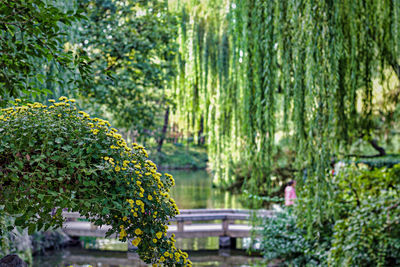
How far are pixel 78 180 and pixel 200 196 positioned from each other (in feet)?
49.5

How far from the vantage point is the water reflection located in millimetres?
14686

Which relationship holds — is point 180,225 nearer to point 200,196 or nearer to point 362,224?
point 362,224

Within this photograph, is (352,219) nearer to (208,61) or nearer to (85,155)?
(208,61)

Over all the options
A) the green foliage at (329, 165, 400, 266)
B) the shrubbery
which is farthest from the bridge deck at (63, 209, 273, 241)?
the green foliage at (329, 165, 400, 266)

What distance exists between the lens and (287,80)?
3.33m

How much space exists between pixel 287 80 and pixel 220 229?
7.59 meters

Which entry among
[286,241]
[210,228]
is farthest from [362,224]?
[210,228]

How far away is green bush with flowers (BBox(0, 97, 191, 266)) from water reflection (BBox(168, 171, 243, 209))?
1051 centimetres

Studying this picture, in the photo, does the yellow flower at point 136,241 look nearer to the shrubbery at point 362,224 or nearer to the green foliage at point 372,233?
the shrubbery at point 362,224

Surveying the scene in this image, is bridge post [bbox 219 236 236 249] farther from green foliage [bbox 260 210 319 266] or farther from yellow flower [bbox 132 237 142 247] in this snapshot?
yellow flower [bbox 132 237 142 247]

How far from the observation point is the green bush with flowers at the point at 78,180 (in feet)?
5.61

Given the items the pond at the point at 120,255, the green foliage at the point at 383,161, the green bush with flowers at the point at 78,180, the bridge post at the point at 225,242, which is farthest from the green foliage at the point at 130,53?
the green bush with flowers at the point at 78,180

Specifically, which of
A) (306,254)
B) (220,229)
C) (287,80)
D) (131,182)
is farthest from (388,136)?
(131,182)

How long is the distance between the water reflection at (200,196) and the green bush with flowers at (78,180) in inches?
414
